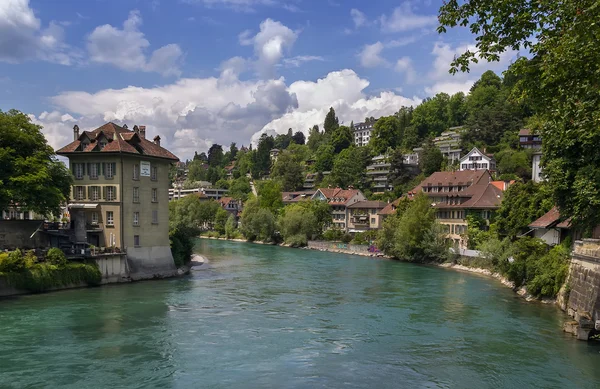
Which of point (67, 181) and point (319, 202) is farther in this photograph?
point (319, 202)

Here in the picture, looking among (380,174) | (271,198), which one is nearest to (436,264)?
(380,174)

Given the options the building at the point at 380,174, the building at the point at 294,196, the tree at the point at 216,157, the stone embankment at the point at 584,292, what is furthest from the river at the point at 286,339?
the tree at the point at 216,157

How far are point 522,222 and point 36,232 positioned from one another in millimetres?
39082

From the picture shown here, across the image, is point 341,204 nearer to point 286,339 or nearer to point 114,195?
point 114,195

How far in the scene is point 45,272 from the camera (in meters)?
31.8

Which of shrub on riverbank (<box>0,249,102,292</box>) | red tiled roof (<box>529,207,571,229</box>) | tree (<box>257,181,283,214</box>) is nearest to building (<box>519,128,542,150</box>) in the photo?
red tiled roof (<box>529,207,571,229</box>)

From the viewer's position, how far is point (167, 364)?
59.0 ft

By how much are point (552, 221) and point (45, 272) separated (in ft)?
115

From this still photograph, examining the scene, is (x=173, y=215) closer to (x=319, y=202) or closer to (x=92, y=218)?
(x=319, y=202)

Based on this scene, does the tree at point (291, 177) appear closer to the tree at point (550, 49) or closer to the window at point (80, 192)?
the window at point (80, 192)

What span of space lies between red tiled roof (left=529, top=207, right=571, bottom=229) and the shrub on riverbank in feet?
106

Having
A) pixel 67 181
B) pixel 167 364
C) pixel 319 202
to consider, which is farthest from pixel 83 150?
pixel 319 202

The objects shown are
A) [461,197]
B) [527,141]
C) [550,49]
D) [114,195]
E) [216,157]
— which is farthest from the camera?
[216,157]

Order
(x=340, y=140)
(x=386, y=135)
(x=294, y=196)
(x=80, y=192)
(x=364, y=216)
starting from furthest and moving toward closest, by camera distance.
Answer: (x=340, y=140)
(x=386, y=135)
(x=294, y=196)
(x=364, y=216)
(x=80, y=192)
